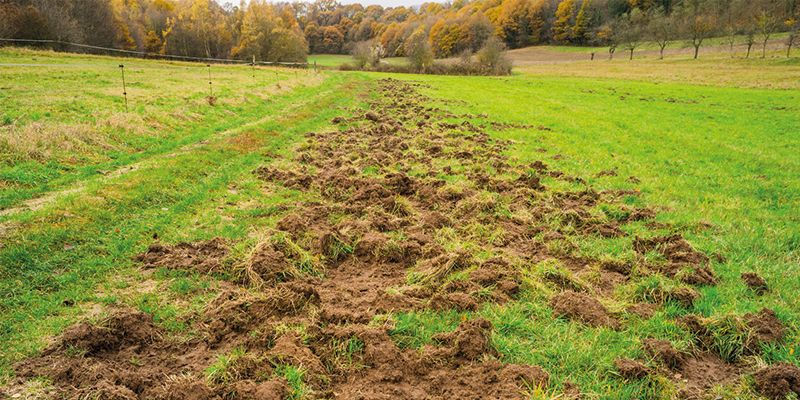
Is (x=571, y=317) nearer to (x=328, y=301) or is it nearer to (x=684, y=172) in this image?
(x=328, y=301)

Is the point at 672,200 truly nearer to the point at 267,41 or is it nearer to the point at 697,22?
the point at 267,41

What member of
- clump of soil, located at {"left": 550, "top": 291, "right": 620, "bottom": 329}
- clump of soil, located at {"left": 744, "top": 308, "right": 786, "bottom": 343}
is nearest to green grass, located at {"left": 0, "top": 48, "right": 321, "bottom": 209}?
clump of soil, located at {"left": 550, "top": 291, "right": 620, "bottom": 329}

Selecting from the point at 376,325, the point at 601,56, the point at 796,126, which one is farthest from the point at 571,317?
the point at 601,56

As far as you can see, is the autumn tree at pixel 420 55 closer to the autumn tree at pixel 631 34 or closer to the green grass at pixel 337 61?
the green grass at pixel 337 61

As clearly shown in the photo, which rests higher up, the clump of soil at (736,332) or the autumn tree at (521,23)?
the autumn tree at (521,23)

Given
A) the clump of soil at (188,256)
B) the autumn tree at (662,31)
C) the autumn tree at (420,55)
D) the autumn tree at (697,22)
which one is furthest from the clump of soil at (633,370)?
the autumn tree at (662,31)

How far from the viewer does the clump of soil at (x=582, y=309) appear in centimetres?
494

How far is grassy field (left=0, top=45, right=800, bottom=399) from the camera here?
4.62 metres

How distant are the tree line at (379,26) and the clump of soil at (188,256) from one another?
6274cm

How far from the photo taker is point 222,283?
5.62 meters

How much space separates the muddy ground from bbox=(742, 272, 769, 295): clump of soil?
0.02 metres

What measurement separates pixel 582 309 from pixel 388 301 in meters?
2.40

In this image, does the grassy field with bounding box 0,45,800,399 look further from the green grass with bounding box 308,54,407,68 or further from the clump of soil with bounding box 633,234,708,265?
the green grass with bounding box 308,54,407,68

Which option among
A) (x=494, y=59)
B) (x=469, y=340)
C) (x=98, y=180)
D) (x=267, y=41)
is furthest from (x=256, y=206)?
(x=267, y=41)
